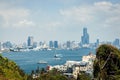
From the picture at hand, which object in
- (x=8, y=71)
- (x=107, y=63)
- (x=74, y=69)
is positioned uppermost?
(x=107, y=63)

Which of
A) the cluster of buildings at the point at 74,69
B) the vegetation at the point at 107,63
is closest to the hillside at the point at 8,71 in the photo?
the vegetation at the point at 107,63

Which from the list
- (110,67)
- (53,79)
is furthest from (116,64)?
(53,79)

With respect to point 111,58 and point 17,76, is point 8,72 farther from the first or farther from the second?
point 111,58

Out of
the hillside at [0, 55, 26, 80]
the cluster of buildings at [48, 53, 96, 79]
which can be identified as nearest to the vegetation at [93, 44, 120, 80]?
the hillside at [0, 55, 26, 80]

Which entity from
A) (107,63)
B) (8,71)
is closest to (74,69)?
(107,63)

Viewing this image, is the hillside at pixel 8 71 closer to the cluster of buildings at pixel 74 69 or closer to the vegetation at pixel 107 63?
the vegetation at pixel 107 63

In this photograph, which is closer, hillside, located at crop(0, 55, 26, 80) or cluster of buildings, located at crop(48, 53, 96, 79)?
hillside, located at crop(0, 55, 26, 80)

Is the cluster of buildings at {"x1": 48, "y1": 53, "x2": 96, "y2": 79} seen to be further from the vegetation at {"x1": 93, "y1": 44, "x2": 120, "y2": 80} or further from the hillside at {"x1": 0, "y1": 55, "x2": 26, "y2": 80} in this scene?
the vegetation at {"x1": 93, "y1": 44, "x2": 120, "y2": 80}

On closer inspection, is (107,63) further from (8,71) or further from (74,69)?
(74,69)
